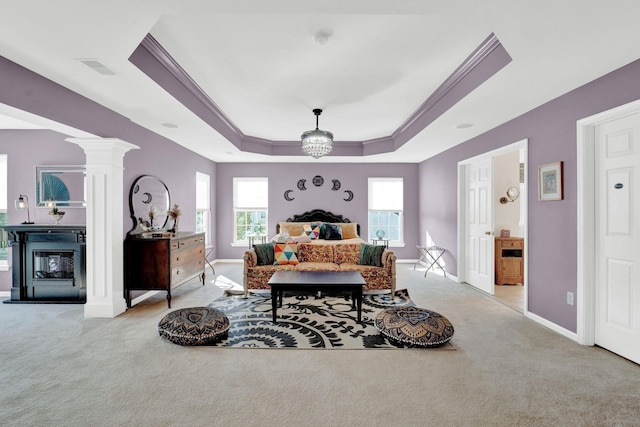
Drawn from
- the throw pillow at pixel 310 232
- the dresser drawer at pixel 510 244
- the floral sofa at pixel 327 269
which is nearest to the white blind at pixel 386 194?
the throw pillow at pixel 310 232

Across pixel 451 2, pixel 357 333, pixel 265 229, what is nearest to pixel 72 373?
pixel 357 333

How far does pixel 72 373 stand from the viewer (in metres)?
2.52

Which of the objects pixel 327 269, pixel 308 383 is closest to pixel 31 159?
pixel 327 269

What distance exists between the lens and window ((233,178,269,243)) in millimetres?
7867

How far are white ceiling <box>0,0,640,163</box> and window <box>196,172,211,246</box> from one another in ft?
7.86

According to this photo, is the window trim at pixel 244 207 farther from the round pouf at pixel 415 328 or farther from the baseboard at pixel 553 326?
the baseboard at pixel 553 326

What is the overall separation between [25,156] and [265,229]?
4.48 metres

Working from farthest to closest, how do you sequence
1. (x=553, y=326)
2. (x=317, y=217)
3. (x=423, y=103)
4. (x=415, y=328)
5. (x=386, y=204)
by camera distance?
(x=386, y=204) < (x=317, y=217) < (x=423, y=103) < (x=553, y=326) < (x=415, y=328)

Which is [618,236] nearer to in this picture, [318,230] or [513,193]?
[513,193]

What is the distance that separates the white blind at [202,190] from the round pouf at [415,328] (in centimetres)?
505

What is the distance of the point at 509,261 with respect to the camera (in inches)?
215

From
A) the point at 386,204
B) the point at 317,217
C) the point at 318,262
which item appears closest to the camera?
the point at 318,262

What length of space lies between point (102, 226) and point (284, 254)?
236 centimetres

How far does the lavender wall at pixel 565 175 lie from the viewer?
111 inches
